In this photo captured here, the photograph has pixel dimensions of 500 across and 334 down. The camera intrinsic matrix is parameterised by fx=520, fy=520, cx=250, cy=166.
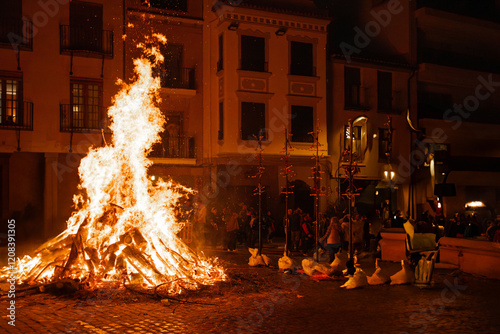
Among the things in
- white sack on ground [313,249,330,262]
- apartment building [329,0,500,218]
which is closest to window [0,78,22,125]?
white sack on ground [313,249,330,262]

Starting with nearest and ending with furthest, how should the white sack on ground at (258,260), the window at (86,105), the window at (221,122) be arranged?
the white sack on ground at (258,260), the window at (86,105), the window at (221,122)

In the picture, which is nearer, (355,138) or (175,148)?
(175,148)

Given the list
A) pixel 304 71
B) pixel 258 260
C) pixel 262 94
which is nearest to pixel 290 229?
pixel 258 260

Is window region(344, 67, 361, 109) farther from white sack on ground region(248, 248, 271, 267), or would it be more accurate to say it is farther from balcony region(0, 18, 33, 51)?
balcony region(0, 18, 33, 51)

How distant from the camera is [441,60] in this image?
32.7 m

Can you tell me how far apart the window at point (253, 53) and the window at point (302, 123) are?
9.31ft

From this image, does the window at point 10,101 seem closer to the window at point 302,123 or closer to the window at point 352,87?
the window at point 302,123

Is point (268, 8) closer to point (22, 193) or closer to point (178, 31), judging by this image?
point (178, 31)

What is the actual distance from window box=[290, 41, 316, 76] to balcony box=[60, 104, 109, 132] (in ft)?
33.0

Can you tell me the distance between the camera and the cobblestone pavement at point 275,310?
27.6ft

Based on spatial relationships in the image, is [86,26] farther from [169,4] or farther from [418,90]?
[418,90]

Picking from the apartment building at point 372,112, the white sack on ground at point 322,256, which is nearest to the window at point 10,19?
the apartment building at point 372,112

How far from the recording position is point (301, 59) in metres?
27.8

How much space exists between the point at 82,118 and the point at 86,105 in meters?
0.65
